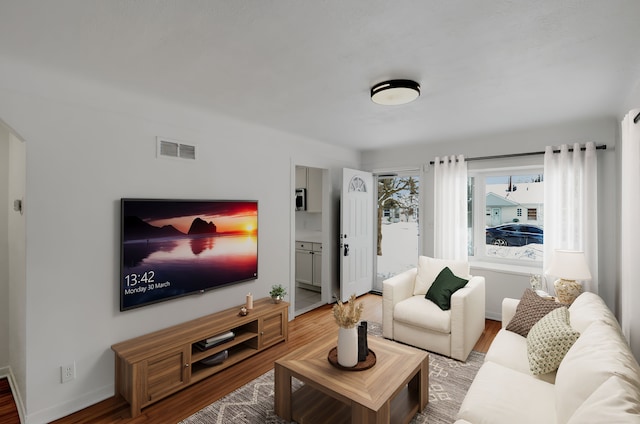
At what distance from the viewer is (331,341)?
2.55 meters

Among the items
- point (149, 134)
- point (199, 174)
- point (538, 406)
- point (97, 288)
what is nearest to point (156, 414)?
point (97, 288)

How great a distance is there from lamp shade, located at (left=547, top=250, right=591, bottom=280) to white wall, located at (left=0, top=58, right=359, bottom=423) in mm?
3379

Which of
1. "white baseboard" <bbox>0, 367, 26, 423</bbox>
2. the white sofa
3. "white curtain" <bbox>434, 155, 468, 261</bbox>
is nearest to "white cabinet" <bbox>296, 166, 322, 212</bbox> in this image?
"white curtain" <bbox>434, 155, 468, 261</bbox>

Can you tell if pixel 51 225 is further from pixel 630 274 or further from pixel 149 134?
pixel 630 274

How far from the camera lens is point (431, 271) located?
12.3 ft

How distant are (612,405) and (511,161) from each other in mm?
3416

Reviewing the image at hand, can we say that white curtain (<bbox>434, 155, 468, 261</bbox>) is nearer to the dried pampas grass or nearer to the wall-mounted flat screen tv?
the wall-mounted flat screen tv

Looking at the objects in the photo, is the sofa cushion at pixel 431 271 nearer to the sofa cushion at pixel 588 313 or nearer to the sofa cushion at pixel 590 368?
the sofa cushion at pixel 588 313

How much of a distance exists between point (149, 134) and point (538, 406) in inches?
129

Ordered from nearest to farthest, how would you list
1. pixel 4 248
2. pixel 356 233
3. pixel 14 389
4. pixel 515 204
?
pixel 14 389 < pixel 4 248 < pixel 515 204 < pixel 356 233

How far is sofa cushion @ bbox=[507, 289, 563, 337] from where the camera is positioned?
2.52 meters

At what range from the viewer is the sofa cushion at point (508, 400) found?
1.60 metres

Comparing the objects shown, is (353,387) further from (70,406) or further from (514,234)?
(514,234)

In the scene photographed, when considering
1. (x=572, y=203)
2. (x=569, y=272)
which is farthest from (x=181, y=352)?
(x=572, y=203)
